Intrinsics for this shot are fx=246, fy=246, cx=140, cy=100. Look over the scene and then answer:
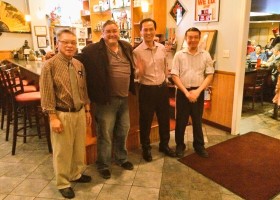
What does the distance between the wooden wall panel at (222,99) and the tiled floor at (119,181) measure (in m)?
0.97

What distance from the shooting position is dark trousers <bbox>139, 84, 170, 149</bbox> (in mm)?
2699

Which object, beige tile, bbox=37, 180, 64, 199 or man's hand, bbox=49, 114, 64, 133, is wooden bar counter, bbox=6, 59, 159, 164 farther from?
man's hand, bbox=49, 114, 64, 133

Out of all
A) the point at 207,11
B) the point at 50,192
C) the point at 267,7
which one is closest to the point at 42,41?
the point at 207,11

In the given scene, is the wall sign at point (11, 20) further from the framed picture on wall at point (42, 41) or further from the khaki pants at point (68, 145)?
the khaki pants at point (68, 145)

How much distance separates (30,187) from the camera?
243 cm

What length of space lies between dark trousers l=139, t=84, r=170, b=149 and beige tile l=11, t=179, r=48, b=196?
46.1 inches

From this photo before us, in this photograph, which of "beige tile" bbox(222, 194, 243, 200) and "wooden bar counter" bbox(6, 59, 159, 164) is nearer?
"beige tile" bbox(222, 194, 243, 200)

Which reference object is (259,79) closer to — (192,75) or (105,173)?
(192,75)

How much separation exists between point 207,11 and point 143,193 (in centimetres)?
283

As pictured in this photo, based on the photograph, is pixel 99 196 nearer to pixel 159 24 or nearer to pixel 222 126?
pixel 222 126

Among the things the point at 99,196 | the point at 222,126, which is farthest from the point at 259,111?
the point at 99,196

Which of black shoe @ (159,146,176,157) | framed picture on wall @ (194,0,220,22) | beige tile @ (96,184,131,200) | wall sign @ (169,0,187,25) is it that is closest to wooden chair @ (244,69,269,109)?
framed picture on wall @ (194,0,220,22)

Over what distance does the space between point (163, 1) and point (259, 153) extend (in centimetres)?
299

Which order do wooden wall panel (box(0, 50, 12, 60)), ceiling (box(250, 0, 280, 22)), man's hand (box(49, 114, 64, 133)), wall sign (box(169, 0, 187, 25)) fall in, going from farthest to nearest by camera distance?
1. ceiling (box(250, 0, 280, 22))
2. wooden wall panel (box(0, 50, 12, 60))
3. wall sign (box(169, 0, 187, 25))
4. man's hand (box(49, 114, 64, 133))
